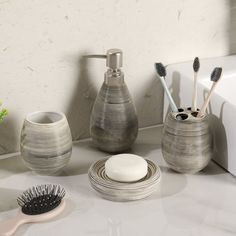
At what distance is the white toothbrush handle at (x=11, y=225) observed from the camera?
2.38 ft

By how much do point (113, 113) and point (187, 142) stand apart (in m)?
0.14

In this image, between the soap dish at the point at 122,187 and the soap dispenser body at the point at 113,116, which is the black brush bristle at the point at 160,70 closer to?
the soap dispenser body at the point at 113,116

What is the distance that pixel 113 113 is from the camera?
2.96 ft

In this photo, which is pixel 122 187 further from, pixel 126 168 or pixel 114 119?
pixel 114 119

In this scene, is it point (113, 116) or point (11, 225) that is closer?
point (11, 225)

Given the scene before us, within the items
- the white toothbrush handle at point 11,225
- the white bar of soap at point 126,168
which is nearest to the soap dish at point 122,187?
the white bar of soap at point 126,168

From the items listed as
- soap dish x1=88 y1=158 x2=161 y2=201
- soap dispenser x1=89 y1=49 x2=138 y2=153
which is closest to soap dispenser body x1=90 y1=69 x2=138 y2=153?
soap dispenser x1=89 y1=49 x2=138 y2=153

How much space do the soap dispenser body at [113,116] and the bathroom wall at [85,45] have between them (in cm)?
6

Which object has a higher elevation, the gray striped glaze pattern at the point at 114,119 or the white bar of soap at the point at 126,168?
the gray striped glaze pattern at the point at 114,119

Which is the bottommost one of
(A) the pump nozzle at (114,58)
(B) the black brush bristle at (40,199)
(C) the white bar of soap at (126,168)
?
(B) the black brush bristle at (40,199)

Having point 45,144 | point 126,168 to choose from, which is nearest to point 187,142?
point 126,168

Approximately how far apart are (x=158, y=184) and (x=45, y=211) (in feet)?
0.62

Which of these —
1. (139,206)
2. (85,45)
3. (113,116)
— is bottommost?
(139,206)

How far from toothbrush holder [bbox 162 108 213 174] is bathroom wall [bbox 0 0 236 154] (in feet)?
0.54
